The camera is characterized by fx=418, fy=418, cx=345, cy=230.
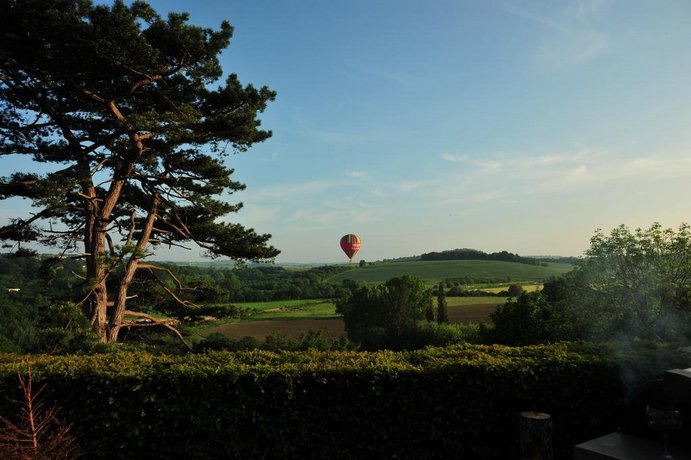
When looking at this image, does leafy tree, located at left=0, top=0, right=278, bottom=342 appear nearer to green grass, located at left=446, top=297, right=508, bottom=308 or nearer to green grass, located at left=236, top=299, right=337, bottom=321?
green grass, located at left=236, top=299, right=337, bottom=321

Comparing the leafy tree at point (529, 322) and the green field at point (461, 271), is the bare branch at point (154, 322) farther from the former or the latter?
the green field at point (461, 271)

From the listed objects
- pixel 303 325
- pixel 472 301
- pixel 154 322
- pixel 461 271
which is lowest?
pixel 303 325

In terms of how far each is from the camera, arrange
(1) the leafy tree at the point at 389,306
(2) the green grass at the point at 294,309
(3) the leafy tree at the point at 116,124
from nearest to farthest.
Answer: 1. (3) the leafy tree at the point at 116,124
2. (2) the green grass at the point at 294,309
3. (1) the leafy tree at the point at 389,306

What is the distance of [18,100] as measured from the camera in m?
13.8

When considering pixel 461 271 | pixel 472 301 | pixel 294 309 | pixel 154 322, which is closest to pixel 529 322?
pixel 154 322

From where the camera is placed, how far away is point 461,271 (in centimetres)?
9075

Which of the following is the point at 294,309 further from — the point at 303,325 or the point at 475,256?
the point at 475,256

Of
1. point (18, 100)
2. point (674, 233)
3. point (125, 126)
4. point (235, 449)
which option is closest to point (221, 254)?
point (125, 126)

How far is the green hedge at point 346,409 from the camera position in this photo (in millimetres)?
5438

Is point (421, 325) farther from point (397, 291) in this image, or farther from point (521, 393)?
point (521, 393)

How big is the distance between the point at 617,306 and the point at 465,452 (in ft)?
69.9

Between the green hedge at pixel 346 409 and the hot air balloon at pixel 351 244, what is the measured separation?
122 feet

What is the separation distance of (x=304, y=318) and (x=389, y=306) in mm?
12564

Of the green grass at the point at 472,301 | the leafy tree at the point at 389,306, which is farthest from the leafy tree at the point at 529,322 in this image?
the green grass at the point at 472,301
